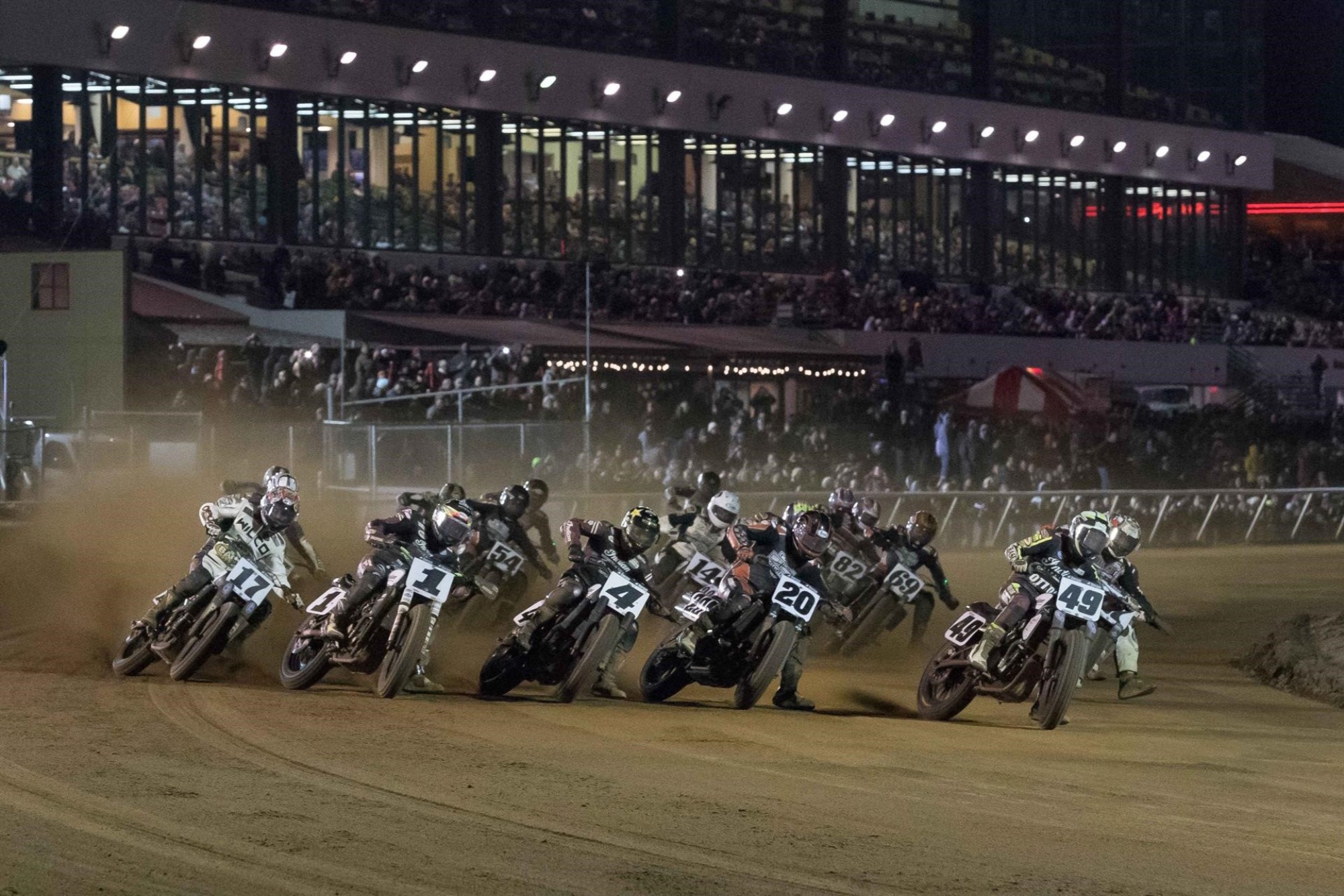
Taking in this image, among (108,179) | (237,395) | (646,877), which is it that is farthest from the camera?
(108,179)

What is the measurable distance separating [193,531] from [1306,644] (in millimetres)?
11872

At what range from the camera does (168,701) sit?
13.0 meters

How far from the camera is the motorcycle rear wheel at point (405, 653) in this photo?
13164 millimetres

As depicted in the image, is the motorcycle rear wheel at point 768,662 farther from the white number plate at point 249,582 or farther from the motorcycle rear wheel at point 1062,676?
the white number plate at point 249,582

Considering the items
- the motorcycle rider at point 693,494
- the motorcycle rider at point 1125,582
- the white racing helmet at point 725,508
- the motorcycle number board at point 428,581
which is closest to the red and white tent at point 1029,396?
the motorcycle rider at point 693,494

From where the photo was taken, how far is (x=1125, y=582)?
46.7 ft

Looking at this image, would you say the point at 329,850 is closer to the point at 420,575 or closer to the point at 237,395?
the point at 420,575

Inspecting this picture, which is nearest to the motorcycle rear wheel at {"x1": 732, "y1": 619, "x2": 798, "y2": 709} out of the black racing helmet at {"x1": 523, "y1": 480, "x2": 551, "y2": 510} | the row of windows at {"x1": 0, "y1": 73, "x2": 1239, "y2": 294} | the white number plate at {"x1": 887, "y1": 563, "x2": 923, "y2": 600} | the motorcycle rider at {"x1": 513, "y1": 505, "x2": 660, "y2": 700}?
the motorcycle rider at {"x1": 513, "y1": 505, "x2": 660, "y2": 700}

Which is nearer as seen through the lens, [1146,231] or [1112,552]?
[1112,552]

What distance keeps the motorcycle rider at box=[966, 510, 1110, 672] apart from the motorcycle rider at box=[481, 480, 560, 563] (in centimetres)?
513

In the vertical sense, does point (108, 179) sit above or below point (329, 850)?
above

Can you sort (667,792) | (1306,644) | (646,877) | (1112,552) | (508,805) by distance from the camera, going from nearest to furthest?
(646,877) → (508,805) → (667,792) → (1112,552) → (1306,644)

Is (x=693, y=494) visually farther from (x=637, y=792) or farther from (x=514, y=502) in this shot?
(x=637, y=792)

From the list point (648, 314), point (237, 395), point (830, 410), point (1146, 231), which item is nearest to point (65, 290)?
point (237, 395)
